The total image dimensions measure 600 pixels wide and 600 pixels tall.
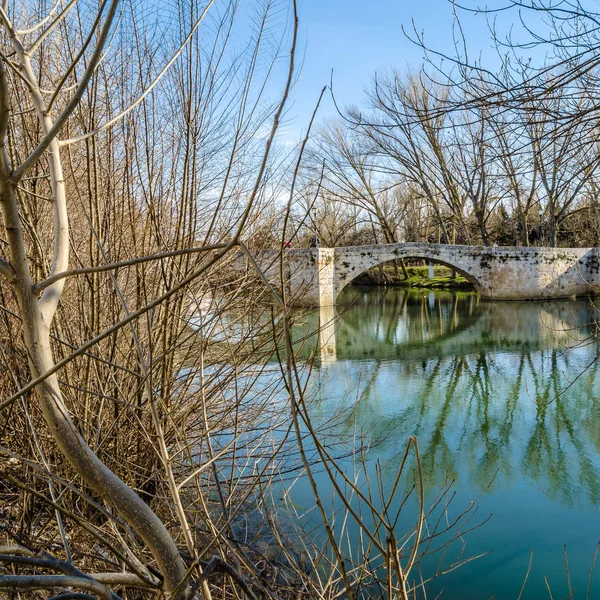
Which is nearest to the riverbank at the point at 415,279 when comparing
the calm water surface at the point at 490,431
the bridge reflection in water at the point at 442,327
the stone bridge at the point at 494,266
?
the bridge reflection in water at the point at 442,327

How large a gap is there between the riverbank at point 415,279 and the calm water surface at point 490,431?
10.2 m

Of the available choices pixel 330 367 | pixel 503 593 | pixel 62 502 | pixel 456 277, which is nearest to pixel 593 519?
pixel 503 593

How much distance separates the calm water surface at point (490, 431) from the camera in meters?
3.28

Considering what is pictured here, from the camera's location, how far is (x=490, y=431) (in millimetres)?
5398

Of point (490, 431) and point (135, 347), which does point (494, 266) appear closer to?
point (490, 431)

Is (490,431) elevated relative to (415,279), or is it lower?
lower

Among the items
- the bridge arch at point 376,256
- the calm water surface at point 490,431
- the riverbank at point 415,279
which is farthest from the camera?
the riverbank at point 415,279

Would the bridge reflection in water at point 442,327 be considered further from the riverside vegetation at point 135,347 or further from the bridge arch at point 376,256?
the riverside vegetation at point 135,347

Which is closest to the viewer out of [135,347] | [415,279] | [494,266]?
[135,347]

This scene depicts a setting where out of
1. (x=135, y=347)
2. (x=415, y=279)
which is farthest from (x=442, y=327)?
(x=135, y=347)

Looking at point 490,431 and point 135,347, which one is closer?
point 135,347

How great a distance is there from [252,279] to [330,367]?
522 centimetres

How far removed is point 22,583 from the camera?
1.90 feet

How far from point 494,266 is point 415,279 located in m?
5.66
